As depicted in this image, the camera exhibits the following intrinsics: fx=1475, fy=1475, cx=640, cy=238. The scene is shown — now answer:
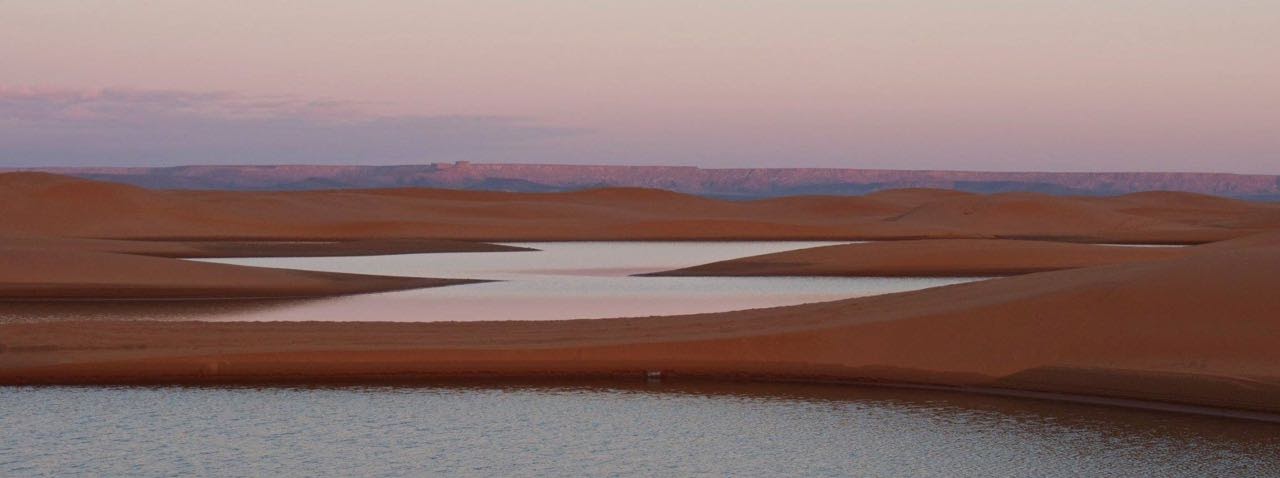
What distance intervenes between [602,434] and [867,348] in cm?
664

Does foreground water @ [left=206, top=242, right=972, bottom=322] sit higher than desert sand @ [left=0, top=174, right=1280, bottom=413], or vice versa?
desert sand @ [left=0, top=174, right=1280, bottom=413]

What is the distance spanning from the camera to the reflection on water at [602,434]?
51.8 ft

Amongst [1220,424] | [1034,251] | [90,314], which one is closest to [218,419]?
[1220,424]

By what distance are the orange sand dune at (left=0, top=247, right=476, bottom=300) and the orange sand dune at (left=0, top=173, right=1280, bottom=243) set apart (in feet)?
97.8

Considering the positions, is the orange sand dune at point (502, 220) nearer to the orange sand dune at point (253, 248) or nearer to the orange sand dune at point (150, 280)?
the orange sand dune at point (253, 248)

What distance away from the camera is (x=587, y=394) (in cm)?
2044

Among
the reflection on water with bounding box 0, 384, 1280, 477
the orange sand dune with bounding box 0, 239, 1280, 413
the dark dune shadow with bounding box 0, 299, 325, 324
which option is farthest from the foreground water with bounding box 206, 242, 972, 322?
the reflection on water with bounding box 0, 384, 1280, 477

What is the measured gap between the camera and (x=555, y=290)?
124 feet

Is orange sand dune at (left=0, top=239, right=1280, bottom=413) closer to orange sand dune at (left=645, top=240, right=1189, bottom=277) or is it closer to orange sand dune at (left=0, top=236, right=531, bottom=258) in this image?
orange sand dune at (left=645, top=240, right=1189, bottom=277)

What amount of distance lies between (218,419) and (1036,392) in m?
11.1

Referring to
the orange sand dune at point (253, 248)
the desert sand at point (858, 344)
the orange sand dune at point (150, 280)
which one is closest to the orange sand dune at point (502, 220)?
the orange sand dune at point (253, 248)

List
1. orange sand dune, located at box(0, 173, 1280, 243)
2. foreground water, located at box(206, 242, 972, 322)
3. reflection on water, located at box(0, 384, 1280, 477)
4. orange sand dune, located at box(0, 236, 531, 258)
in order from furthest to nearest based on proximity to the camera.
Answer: orange sand dune, located at box(0, 173, 1280, 243), orange sand dune, located at box(0, 236, 531, 258), foreground water, located at box(206, 242, 972, 322), reflection on water, located at box(0, 384, 1280, 477)

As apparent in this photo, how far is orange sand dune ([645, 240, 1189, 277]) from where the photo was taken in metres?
46.5

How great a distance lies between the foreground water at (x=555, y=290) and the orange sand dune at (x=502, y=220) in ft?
89.3
